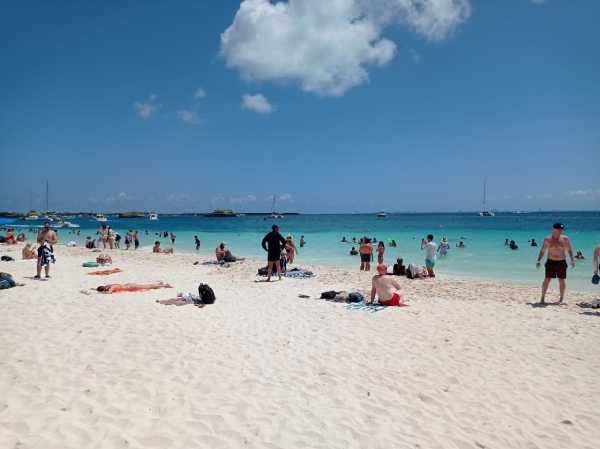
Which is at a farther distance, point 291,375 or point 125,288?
point 125,288

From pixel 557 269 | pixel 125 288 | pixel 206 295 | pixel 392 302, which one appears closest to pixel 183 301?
pixel 206 295

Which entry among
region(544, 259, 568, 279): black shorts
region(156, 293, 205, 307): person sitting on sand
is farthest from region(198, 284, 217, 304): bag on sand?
region(544, 259, 568, 279): black shorts

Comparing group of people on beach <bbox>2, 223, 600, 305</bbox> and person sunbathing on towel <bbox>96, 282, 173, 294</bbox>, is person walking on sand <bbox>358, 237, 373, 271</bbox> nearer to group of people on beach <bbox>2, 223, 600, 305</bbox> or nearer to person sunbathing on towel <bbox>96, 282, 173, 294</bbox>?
group of people on beach <bbox>2, 223, 600, 305</bbox>

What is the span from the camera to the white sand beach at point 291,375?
132 inches

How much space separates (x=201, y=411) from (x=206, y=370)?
101 centimetres

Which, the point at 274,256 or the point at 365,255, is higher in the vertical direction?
the point at 274,256

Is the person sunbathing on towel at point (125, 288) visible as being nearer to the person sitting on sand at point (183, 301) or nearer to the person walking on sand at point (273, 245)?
the person sitting on sand at point (183, 301)

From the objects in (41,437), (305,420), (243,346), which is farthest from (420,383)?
(41,437)

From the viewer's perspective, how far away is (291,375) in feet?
15.1

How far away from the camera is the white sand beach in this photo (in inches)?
132

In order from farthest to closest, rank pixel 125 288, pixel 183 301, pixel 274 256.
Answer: pixel 274 256 < pixel 125 288 < pixel 183 301

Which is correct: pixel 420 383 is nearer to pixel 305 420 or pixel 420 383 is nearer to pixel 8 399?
pixel 305 420

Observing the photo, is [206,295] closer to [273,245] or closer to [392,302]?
[273,245]

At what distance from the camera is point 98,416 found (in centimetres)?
343
